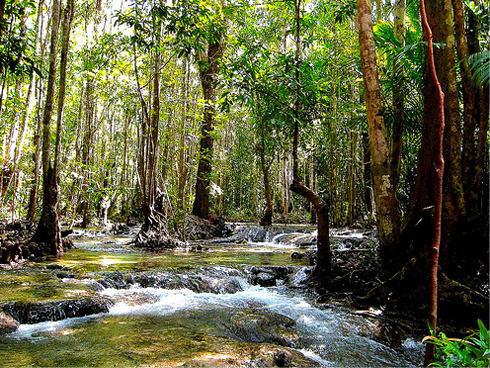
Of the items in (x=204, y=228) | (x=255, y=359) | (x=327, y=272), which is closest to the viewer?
(x=255, y=359)

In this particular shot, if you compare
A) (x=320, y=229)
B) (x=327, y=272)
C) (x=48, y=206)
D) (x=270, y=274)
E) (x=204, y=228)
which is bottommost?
(x=270, y=274)

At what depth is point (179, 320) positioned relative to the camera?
4309 mm

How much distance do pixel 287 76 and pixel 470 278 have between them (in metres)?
4.08

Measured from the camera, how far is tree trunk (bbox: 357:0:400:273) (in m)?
4.81

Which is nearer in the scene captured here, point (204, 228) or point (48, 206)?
point (48, 206)

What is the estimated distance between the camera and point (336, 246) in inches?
393

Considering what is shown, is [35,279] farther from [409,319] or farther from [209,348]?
[409,319]

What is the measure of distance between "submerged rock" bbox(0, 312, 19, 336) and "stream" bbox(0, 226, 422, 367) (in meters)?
0.07

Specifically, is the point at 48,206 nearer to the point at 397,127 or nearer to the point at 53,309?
the point at 53,309

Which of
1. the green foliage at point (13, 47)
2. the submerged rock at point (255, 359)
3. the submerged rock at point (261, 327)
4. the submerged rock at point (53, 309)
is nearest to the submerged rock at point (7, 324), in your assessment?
the submerged rock at point (53, 309)

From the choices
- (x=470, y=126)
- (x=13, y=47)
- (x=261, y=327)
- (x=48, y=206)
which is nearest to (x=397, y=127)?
(x=470, y=126)

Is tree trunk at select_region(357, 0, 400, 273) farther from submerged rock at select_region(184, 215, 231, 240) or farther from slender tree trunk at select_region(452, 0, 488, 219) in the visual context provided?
submerged rock at select_region(184, 215, 231, 240)

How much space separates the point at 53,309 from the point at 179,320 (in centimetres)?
142

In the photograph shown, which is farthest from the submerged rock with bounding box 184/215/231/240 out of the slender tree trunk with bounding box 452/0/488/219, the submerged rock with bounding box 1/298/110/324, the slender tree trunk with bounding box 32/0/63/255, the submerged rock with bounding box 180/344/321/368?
the submerged rock with bounding box 180/344/321/368
